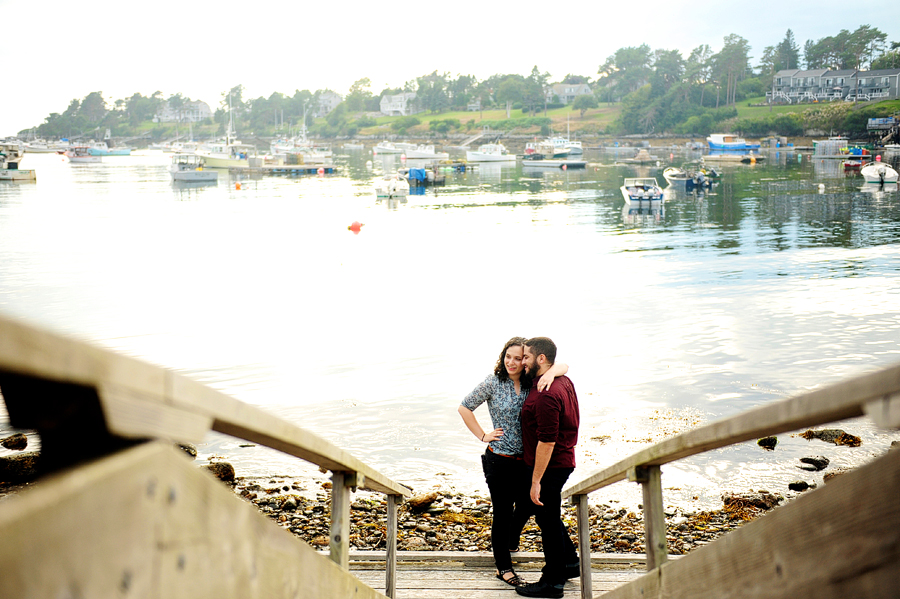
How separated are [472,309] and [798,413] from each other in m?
18.3

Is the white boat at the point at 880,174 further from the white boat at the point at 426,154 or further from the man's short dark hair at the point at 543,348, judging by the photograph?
the white boat at the point at 426,154

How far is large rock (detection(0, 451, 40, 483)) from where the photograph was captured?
7809 millimetres

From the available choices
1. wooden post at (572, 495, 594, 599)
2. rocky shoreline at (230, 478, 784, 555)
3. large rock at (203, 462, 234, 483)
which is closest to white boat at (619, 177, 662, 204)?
rocky shoreline at (230, 478, 784, 555)

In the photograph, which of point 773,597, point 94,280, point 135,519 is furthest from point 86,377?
point 94,280

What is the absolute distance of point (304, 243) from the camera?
34625 mm

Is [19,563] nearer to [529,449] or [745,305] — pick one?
[529,449]

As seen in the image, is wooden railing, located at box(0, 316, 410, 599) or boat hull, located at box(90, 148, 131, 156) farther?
boat hull, located at box(90, 148, 131, 156)

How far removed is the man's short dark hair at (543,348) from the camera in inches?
187

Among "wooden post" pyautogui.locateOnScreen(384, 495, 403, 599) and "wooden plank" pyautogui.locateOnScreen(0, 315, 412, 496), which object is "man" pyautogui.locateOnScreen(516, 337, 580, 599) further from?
"wooden plank" pyautogui.locateOnScreen(0, 315, 412, 496)

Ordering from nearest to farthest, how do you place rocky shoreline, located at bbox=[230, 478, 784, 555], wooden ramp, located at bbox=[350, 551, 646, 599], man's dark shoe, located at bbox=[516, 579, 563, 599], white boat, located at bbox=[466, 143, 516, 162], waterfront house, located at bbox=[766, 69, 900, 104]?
man's dark shoe, located at bbox=[516, 579, 563, 599] → wooden ramp, located at bbox=[350, 551, 646, 599] → rocky shoreline, located at bbox=[230, 478, 784, 555] → white boat, located at bbox=[466, 143, 516, 162] → waterfront house, located at bbox=[766, 69, 900, 104]

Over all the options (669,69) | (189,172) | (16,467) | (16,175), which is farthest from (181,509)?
(669,69)

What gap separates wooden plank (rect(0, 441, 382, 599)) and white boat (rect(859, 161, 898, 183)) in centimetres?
6522

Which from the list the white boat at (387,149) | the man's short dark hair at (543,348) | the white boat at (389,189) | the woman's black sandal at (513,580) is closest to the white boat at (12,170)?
the white boat at (389,189)

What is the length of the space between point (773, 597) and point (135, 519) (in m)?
1.02
